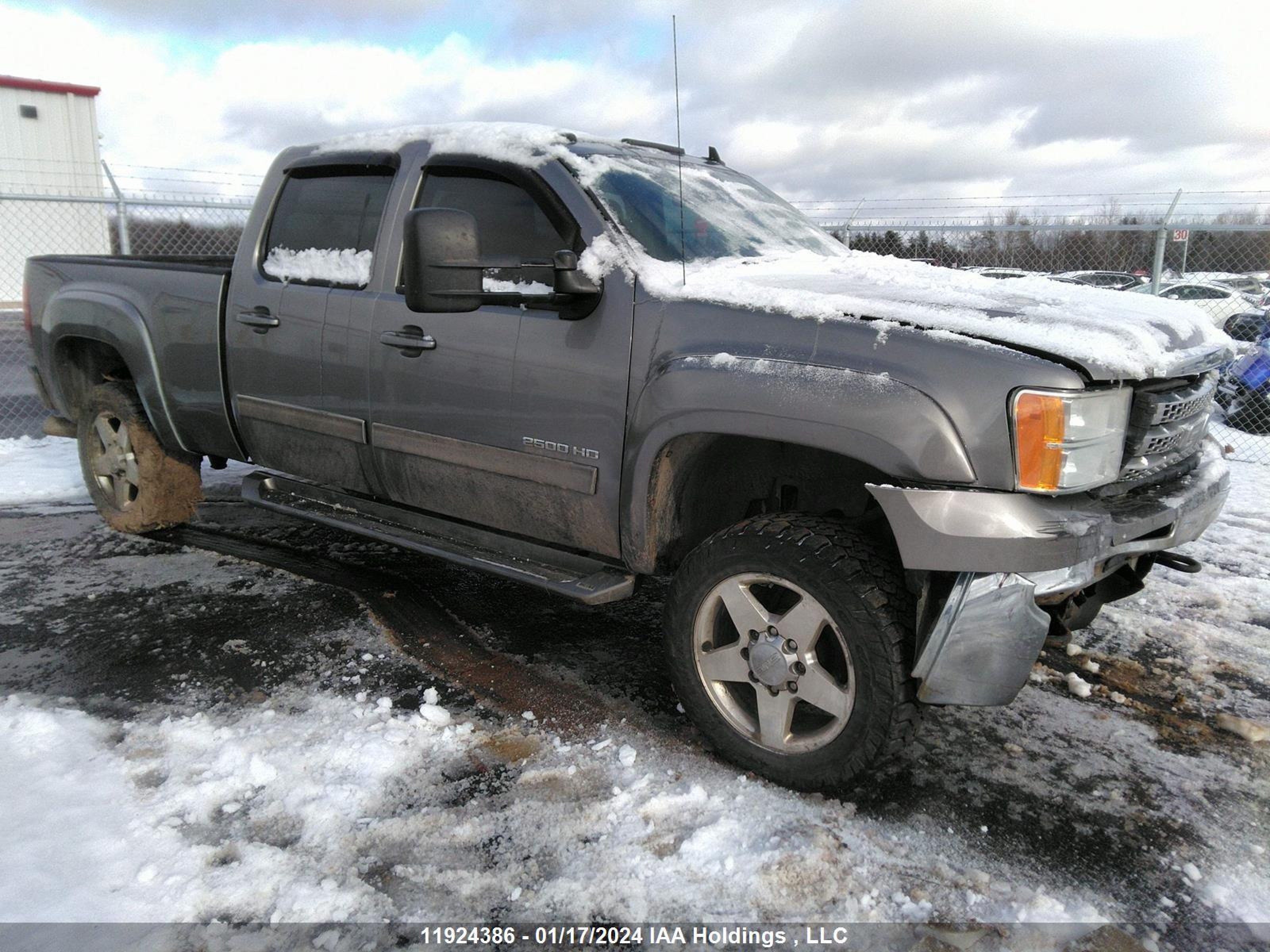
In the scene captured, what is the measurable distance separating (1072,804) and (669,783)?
1187 mm

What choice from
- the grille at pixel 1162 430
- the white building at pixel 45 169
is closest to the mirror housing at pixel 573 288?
the grille at pixel 1162 430

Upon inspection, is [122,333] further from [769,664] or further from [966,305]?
[966,305]

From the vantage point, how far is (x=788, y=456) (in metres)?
2.92

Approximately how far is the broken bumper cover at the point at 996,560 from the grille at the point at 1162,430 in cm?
11

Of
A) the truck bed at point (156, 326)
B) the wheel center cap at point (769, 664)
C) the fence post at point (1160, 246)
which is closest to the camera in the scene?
the wheel center cap at point (769, 664)

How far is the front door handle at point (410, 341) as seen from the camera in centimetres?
336

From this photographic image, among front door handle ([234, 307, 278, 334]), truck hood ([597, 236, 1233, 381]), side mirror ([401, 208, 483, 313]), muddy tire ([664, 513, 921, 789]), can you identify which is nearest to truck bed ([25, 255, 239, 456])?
front door handle ([234, 307, 278, 334])

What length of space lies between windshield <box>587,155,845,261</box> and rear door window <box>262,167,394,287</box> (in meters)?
1.06

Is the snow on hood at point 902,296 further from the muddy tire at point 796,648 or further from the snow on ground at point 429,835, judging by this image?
the snow on ground at point 429,835

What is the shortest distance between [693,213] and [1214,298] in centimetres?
1440

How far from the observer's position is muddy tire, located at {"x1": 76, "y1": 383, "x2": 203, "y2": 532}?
15.8ft

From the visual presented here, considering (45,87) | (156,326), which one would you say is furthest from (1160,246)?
(45,87)

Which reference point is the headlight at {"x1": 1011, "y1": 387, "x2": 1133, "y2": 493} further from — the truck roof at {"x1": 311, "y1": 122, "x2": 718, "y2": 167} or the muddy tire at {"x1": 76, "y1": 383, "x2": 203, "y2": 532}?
the muddy tire at {"x1": 76, "y1": 383, "x2": 203, "y2": 532}

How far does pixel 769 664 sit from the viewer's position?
2.61 metres
